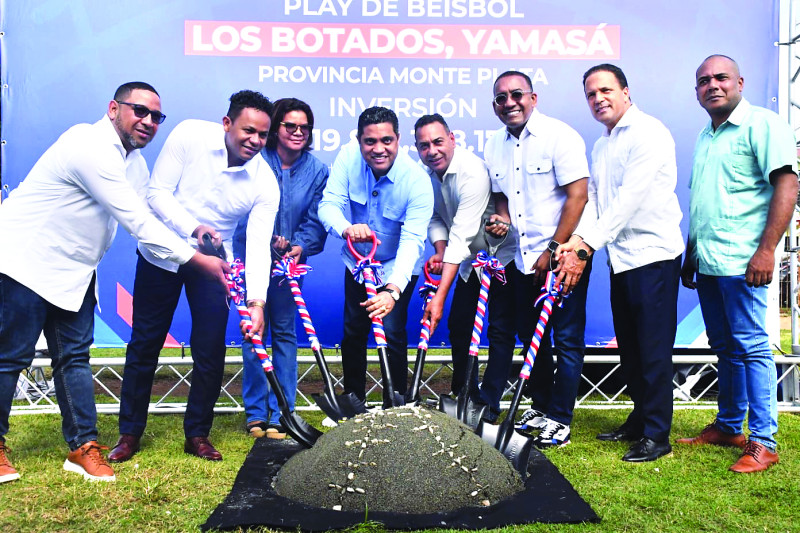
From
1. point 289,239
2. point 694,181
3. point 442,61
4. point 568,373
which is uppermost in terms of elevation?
point 442,61

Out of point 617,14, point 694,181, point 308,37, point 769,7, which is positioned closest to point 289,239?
point 308,37

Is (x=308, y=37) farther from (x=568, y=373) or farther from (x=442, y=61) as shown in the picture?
(x=568, y=373)

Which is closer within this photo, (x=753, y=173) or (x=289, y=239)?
(x=753, y=173)

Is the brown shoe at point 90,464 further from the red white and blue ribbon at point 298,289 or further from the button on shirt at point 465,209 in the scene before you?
the button on shirt at point 465,209

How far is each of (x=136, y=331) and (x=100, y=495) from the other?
93 centimetres

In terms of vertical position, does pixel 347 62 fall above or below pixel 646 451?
above

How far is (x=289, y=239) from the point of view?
427 centimetres

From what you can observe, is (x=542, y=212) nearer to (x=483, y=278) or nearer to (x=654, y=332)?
(x=483, y=278)

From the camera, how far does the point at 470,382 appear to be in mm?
3730

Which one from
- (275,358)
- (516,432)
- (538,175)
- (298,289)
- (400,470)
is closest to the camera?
(400,470)

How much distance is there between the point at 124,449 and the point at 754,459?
3021mm

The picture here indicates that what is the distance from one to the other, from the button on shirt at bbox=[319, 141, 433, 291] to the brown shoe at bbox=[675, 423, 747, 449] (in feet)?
5.80

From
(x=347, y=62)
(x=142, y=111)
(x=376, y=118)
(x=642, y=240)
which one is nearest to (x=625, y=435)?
(x=642, y=240)

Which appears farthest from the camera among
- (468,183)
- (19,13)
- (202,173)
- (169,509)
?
(19,13)
